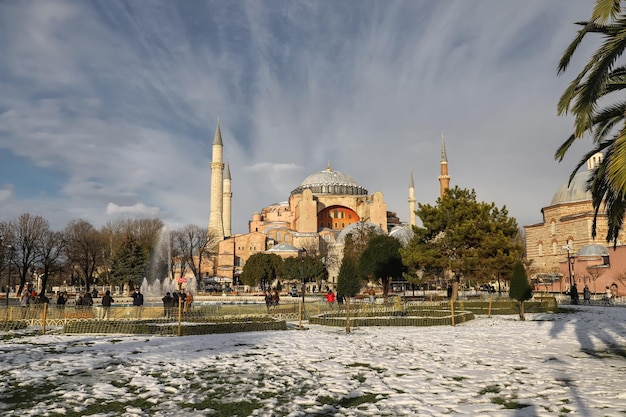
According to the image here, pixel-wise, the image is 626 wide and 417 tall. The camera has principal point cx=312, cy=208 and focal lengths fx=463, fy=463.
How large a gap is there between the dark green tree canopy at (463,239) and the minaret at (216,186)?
41498 mm

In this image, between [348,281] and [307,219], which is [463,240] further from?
[307,219]

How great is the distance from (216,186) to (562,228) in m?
41.9

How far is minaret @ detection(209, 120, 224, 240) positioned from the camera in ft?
205

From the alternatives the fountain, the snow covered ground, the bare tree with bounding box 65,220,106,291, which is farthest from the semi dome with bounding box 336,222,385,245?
the snow covered ground

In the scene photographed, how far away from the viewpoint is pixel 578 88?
305 inches

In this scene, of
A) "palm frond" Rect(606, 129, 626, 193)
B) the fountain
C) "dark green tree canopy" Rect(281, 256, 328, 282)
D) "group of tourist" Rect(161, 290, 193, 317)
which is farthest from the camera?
"dark green tree canopy" Rect(281, 256, 328, 282)

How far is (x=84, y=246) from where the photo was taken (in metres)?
44.9

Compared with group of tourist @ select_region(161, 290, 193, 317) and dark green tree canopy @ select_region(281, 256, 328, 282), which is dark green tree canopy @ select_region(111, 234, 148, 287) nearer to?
dark green tree canopy @ select_region(281, 256, 328, 282)

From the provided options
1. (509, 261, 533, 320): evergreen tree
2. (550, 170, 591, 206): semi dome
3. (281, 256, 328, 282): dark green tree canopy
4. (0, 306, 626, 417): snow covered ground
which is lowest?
(0, 306, 626, 417): snow covered ground

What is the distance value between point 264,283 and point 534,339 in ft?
135

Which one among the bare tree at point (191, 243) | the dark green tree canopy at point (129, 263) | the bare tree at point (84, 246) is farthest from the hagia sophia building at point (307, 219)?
the dark green tree canopy at point (129, 263)

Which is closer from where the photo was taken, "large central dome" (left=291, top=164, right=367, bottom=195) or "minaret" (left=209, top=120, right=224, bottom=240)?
"minaret" (left=209, top=120, right=224, bottom=240)

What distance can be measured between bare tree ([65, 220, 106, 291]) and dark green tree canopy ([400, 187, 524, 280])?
108 ft

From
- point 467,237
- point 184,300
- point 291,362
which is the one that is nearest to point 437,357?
point 291,362
